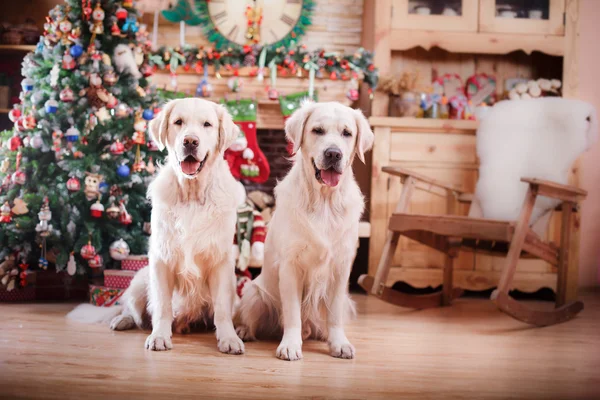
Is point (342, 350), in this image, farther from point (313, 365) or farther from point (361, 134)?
point (361, 134)

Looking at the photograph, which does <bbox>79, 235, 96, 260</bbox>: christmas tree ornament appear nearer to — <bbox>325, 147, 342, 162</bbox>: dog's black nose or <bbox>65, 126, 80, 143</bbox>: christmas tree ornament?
<bbox>65, 126, 80, 143</bbox>: christmas tree ornament

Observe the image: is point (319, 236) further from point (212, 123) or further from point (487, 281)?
point (487, 281)

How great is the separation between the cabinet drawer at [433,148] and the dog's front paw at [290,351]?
6.77ft

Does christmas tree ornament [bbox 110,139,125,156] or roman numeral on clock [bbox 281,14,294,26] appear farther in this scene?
roman numeral on clock [bbox 281,14,294,26]

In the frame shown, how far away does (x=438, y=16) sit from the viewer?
404 cm

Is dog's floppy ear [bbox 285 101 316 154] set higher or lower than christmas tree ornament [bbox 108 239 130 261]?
higher

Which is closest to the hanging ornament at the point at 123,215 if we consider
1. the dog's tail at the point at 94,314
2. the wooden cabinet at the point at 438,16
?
the dog's tail at the point at 94,314

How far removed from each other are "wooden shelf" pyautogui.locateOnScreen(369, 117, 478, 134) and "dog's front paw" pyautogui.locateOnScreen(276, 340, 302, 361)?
6.85ft

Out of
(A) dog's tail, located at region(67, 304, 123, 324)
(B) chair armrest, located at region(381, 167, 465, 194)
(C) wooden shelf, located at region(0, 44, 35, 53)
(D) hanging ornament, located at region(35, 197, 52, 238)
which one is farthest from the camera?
(C) wooden shelf, located at region(0, 44, 35, 53)

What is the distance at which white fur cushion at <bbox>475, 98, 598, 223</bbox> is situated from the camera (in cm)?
343

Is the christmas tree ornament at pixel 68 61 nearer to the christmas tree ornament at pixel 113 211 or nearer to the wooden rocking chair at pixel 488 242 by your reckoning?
the christmas tree ornament at pixel 113 211

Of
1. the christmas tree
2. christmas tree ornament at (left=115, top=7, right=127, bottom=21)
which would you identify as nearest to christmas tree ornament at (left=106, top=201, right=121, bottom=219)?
the christmas tree

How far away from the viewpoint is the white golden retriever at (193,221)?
7.25 ft

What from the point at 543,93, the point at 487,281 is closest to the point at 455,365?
the point at 487,281
